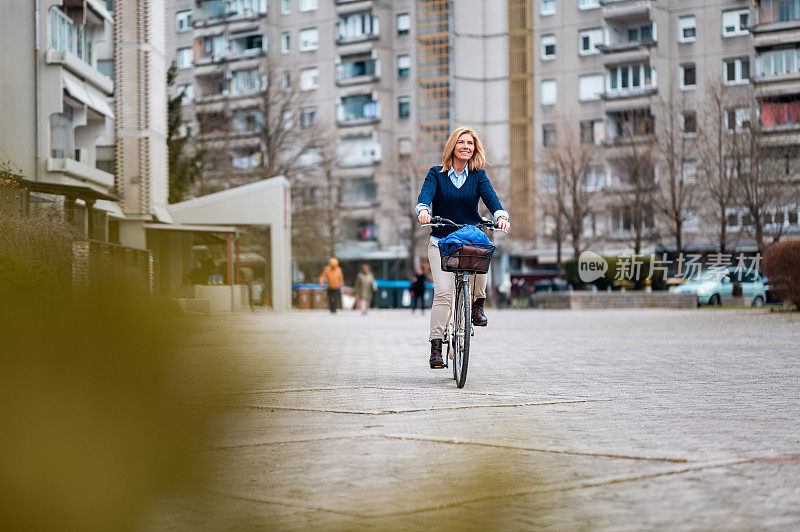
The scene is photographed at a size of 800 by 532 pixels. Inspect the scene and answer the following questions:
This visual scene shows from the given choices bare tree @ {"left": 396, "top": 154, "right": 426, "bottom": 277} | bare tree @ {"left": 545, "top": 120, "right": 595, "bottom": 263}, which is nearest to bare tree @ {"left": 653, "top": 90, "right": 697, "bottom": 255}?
bare tree @ {"left": 545, "top": 120, "right": 595, "bottom": 263}

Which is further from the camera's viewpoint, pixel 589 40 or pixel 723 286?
pixel 589 40

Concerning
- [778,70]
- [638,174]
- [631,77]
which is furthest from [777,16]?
[638,174]

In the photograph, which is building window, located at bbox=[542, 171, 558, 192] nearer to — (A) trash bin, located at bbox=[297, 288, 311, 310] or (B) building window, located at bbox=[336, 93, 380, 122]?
(A) trash bin, located at bbox=[297, 288, 311, 310]

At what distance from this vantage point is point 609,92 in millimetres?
67875

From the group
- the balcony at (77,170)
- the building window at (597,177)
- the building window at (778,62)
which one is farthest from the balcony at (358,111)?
the balcony at (77,170)

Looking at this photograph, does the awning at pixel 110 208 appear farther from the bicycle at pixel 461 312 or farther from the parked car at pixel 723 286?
the bicycle at pixel 461 312

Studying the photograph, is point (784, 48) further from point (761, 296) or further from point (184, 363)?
point (184, 363)

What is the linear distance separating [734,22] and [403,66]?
936 inches

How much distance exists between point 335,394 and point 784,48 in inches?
2366

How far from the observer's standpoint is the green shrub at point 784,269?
25.2 metres

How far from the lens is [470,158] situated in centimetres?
841

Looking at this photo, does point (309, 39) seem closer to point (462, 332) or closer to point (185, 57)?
point (185, 57)

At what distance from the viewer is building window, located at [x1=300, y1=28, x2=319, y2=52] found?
82000 millimetres

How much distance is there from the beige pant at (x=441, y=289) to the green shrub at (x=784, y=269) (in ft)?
60.6
